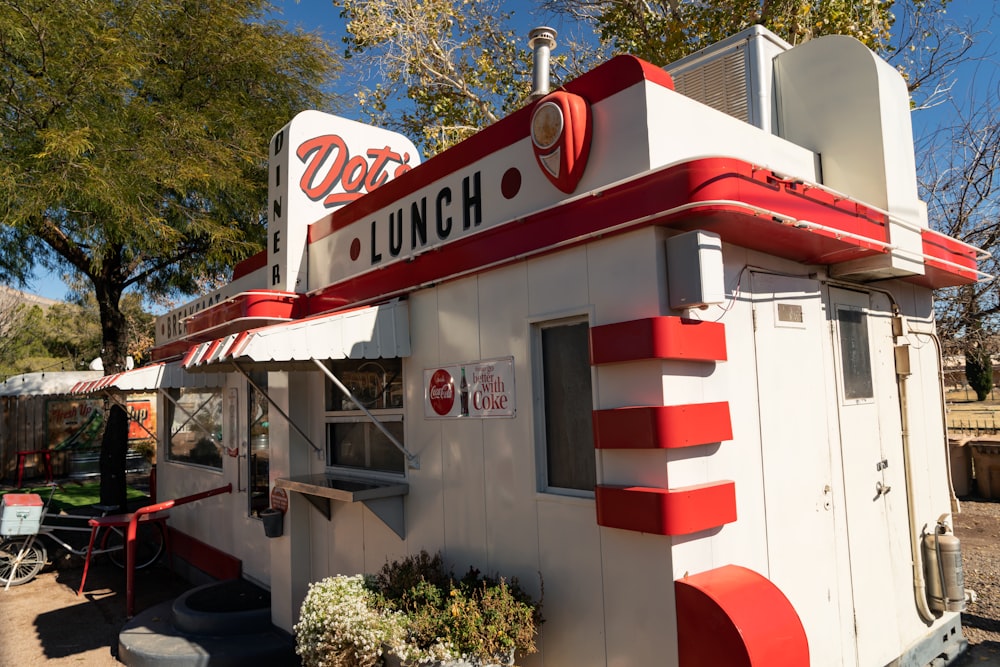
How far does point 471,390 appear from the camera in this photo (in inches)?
190

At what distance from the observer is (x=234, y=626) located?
20.8 ft

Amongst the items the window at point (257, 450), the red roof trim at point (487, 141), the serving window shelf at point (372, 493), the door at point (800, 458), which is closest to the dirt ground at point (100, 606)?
the window at point (257, 450)

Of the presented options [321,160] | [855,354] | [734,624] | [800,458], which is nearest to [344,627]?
[734,624]

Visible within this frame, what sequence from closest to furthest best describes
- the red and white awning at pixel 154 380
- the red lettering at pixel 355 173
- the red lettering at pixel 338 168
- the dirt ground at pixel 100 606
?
the dirt ground at pixel 100 606, the red lettering at pixel 338 168, the red lettering at pixel 355 173, the red and white awning at pixel 154 380

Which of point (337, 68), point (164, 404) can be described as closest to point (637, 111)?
point (164, 404)

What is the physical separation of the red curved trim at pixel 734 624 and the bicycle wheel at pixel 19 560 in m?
9.40

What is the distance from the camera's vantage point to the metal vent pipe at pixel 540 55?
4672mm

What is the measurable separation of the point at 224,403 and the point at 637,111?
7.06m

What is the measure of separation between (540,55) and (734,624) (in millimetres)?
3724

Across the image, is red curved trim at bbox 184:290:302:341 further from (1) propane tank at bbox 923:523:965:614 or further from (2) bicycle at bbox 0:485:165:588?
(1) propane tank at bbox 923:523:965:614

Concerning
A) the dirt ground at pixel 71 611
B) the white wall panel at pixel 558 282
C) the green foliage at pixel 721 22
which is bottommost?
the dirt ground at pixel 71 611

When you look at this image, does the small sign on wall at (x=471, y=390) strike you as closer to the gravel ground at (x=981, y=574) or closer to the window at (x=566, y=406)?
the window at (x=566, y=406)

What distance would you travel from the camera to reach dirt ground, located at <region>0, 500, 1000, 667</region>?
639 cm

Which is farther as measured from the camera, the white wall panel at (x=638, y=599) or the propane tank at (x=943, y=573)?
the propane tank at (x=943, y=573)
